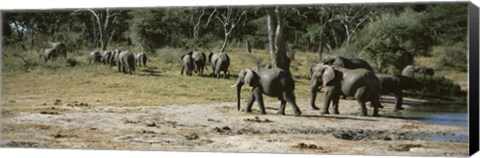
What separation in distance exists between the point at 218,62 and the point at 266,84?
673 mm

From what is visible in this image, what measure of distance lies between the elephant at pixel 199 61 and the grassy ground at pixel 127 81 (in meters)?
0.10

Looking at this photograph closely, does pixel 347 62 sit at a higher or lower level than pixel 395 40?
lower

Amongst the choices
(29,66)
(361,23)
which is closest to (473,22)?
(361,23)

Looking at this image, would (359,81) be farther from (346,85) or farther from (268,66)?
(268,66)

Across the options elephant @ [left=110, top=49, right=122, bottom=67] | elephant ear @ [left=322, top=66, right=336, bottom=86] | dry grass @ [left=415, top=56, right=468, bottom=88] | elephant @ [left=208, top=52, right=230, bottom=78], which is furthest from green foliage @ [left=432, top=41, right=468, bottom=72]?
elephant @ [left=110, top=49, right=122, bottom=67]

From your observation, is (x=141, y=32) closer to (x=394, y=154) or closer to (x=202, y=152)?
(x=202, y=152)

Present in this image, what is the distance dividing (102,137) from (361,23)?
3.50 meters

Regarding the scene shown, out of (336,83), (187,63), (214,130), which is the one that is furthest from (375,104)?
(187,63)

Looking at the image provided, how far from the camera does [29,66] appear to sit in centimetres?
1275

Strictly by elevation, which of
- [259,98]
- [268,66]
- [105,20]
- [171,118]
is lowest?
[171,118]

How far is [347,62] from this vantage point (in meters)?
11.3

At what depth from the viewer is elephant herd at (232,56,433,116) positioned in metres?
11.1

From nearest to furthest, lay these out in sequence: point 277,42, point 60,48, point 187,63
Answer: point 277,42
point 187,63
point 60,48

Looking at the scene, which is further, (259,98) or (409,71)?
(259,98)
